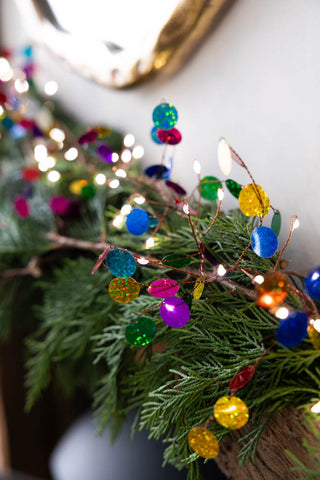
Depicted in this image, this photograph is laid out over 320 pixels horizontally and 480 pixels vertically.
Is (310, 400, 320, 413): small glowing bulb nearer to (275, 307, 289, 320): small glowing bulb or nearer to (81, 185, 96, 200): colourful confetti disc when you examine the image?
(275, 307, 289, 320): small glowing bulb

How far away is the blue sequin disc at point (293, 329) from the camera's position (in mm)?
271

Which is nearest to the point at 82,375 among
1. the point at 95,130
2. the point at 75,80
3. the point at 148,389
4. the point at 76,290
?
the point at 76,290

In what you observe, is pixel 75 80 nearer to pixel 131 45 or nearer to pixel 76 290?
pixel 131 45

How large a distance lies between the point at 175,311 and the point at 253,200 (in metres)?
0.11

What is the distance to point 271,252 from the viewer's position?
12.8 inches

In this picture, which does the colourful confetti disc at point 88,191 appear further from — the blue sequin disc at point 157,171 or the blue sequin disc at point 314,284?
the blue sequin disc at point 314,284

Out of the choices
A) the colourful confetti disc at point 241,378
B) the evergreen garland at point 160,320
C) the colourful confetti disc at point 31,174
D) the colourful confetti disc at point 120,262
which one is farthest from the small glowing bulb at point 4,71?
the colourful confetti disc at point 241,378

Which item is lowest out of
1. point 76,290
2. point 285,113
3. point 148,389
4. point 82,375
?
point 82,375

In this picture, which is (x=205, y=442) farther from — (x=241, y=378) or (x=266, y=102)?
(x=266, y=102)

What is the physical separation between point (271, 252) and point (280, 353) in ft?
0.28

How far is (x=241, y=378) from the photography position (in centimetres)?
31

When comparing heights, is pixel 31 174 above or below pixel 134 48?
below

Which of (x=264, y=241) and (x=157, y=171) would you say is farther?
(x=157, y=171)

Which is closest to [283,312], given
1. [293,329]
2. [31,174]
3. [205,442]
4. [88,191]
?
[293,329]
